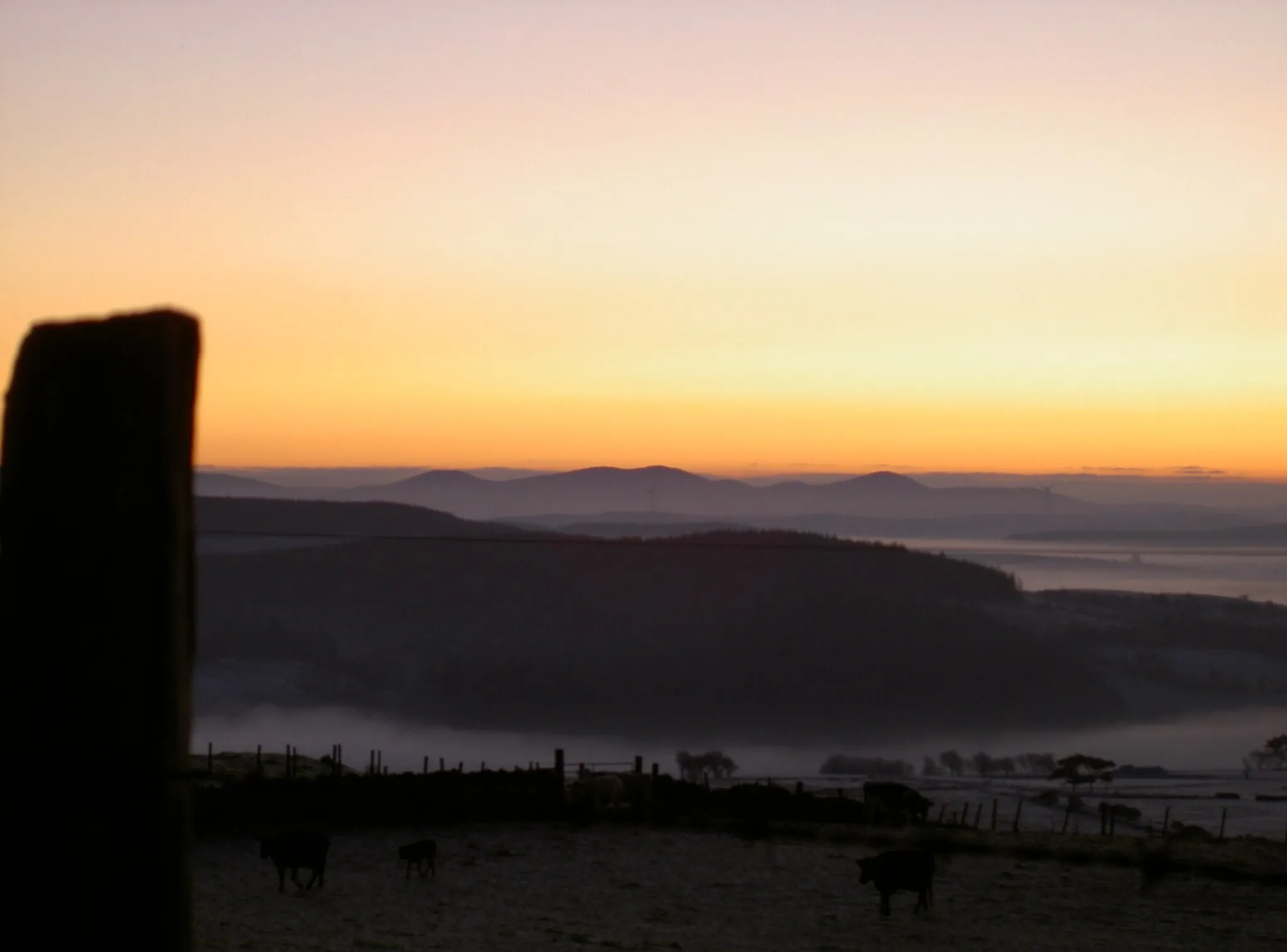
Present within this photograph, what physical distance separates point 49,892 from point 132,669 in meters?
0.50

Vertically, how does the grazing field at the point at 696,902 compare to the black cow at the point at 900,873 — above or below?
below

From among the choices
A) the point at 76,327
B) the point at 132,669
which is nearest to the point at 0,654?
the point at 132,669

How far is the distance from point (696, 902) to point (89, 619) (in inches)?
523

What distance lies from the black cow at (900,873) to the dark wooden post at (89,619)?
12.5 metres

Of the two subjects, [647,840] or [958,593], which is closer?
[647,840]

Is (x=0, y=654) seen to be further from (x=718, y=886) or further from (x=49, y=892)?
(x=718, y=886)

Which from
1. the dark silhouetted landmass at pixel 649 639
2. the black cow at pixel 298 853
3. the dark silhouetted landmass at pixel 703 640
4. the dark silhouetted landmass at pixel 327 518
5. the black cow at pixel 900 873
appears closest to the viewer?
the black cow at pixel 900 873

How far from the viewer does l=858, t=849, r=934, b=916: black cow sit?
1431cm

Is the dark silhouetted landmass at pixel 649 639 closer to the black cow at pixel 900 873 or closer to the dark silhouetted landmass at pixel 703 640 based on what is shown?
the dark silhouetted landmass at pixel 703 640

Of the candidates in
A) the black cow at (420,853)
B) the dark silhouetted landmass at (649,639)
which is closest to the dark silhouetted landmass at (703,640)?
the dark silhouetted landmass at (649,639)

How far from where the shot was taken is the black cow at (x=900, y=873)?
14312 millimetres

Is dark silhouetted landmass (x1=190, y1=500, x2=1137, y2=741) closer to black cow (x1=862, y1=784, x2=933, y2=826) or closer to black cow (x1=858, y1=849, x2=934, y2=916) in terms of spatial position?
black cow (x1=862, y1=784, x2=933, y2=826)

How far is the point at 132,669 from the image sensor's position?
280cm

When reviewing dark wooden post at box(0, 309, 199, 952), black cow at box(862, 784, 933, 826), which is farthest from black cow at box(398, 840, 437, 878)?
dark wooden post at box(0, 309, 199, 952)
